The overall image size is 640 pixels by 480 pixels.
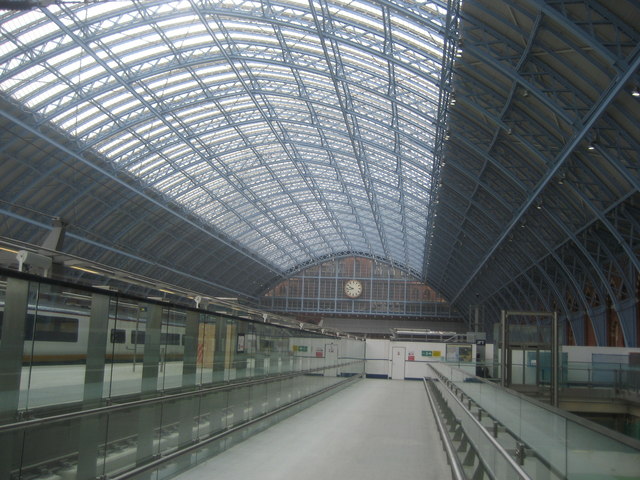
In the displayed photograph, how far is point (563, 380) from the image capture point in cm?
2841

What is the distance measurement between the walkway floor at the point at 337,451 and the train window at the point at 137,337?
2.42 m

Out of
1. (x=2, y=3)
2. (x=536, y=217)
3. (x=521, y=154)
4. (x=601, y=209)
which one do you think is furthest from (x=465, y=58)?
(x=2, y=3)

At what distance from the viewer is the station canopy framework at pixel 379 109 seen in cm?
2053

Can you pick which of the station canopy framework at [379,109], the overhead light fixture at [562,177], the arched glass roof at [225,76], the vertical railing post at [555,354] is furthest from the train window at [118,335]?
the overhead light fixture at [562,177]

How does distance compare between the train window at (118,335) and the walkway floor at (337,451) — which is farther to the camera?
the walkway floor at (337,451)

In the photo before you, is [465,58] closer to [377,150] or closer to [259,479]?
[259,479]

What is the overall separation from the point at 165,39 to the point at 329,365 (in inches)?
683

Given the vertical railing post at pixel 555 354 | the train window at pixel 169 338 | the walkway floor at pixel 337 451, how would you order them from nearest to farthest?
the train window at pixel 169 338, the walkway floor at pixel 337 451, the vertical railing post at pixel 555 354

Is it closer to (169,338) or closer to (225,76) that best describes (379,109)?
(225,76)

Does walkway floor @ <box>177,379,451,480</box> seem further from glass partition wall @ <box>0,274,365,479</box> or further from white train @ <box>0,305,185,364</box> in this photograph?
white train @ <box>0,305,185,364</box>

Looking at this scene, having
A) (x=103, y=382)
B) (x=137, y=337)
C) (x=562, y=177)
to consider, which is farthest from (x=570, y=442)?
(x=562, y=177)

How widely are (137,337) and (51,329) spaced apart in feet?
7.57

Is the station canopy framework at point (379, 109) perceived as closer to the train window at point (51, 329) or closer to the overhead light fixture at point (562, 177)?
the overhead light fixture at point (562, 177)

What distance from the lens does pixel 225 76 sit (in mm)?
37250
